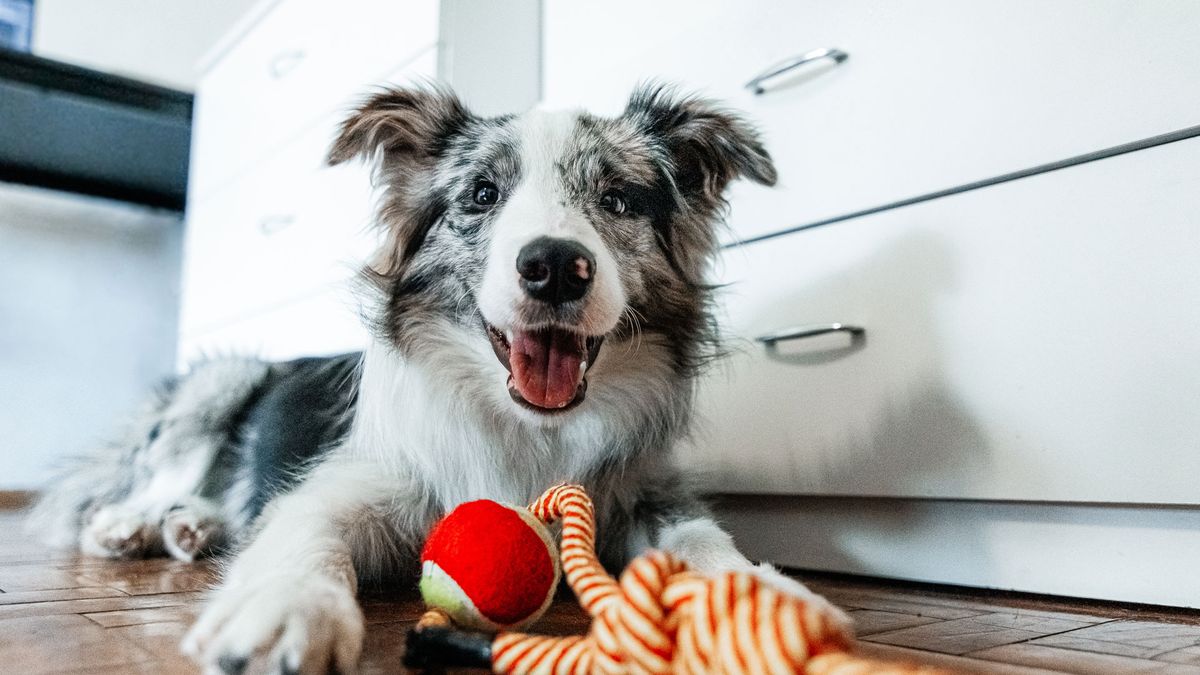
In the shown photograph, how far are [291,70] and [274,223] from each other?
0.53m

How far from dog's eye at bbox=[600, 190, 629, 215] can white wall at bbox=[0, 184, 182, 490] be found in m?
3.40

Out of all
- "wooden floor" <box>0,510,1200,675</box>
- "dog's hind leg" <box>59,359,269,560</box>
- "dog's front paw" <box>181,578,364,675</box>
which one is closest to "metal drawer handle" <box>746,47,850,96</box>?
"wooden floor" <box>0,510,1200,675</box>

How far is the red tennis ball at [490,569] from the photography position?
3.11ft

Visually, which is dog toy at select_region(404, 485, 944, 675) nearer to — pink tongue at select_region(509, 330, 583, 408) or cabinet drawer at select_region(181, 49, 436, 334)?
pink tongue at select_region(509, 330, 583, 408)

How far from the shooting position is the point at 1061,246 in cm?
137

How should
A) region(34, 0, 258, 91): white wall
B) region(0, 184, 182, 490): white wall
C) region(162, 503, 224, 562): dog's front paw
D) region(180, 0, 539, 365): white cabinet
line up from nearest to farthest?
region(162, 503, 224, 562): dog's front paw, region(180, 0, 539, 365): white cabinet, region(0, 184, 182, 490): white wall, region(34, 0, 258, 91): white wall

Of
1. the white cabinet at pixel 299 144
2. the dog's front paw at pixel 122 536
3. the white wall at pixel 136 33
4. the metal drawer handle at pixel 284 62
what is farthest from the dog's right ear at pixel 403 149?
the white wall at pixel 136 33

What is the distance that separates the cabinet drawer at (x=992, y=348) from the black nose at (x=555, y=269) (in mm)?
651

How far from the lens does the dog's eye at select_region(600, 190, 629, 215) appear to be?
59.9 inches

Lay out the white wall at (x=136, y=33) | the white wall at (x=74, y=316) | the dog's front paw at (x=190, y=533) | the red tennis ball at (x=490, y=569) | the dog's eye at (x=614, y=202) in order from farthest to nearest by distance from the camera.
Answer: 1. the white wall at (x=136, y=33)
2. the white wall at (x=74, y=316)
3. the dog's front paw at (x=190, y=533)
4. the dog's eye at (x=614, y=202)
5. the red tennis ball at (x=490, y=569)

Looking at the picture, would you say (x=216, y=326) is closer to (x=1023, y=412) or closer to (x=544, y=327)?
(x=544, y=327)

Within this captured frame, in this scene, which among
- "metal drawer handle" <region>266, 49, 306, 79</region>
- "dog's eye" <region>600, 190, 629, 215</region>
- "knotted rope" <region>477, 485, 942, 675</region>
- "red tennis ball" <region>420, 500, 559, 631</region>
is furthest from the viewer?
"metal drawer handle" <region>266, 49, 306, 79</region>

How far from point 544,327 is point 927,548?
0.86 metres

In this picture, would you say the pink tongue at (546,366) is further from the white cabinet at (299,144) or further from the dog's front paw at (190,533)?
the dog's front paw at (190,533)
